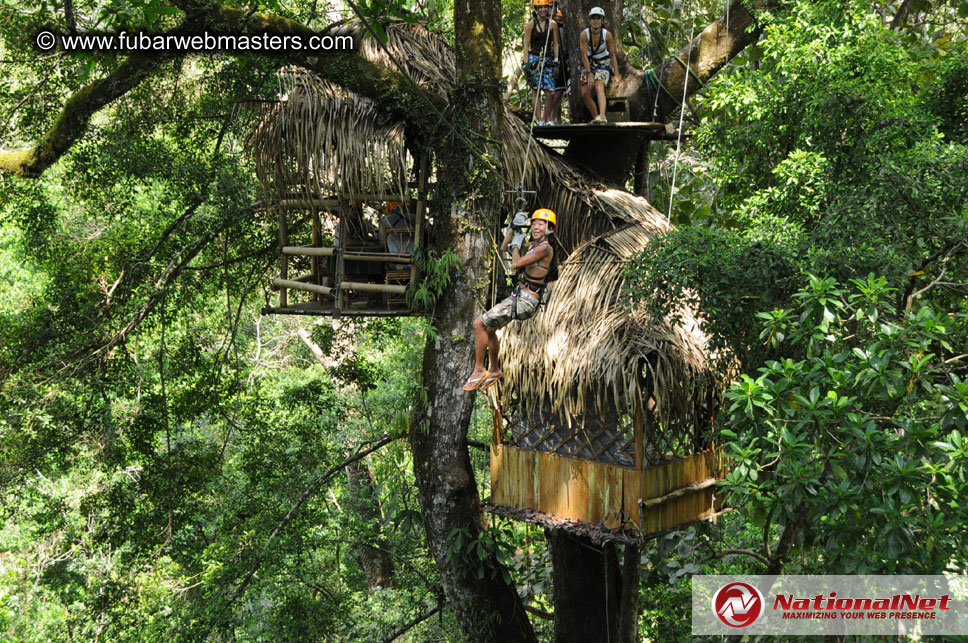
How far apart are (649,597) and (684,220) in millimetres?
3491

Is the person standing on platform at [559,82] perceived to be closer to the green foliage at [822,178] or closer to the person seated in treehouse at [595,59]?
Answer: the person seated in treehouse at [595,59]

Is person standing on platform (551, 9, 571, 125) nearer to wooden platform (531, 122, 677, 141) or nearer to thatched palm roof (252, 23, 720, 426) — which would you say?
wooden platform (531, 122, 677, 141)

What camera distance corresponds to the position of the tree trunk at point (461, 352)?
5168 mm

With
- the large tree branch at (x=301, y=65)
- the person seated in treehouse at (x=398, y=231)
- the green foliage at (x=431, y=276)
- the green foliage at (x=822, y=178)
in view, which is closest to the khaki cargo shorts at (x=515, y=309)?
the green foliage at (x=431, y=276)

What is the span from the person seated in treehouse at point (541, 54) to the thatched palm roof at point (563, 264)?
394 mm

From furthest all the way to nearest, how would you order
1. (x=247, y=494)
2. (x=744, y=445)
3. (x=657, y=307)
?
(x=247, y=494) → (x=657, y=307) → (x=744, y=445)

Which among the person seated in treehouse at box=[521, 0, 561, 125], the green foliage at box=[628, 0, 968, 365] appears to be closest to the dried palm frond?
the person seated in treehouse at box=[521, 0, 561, 125]

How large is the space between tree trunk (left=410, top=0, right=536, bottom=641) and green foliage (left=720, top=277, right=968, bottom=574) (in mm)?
2211

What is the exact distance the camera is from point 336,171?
5.09m

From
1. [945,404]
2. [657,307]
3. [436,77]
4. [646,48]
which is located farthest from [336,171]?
[646,48]

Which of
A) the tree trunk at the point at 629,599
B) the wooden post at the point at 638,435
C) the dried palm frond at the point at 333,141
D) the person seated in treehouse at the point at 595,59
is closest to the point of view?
the wooden post at the point at 638,435

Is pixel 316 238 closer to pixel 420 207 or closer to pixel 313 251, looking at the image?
pixel 313 251

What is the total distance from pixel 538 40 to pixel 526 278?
2.35 metres

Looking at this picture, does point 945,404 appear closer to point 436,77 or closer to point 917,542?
point 917,542
